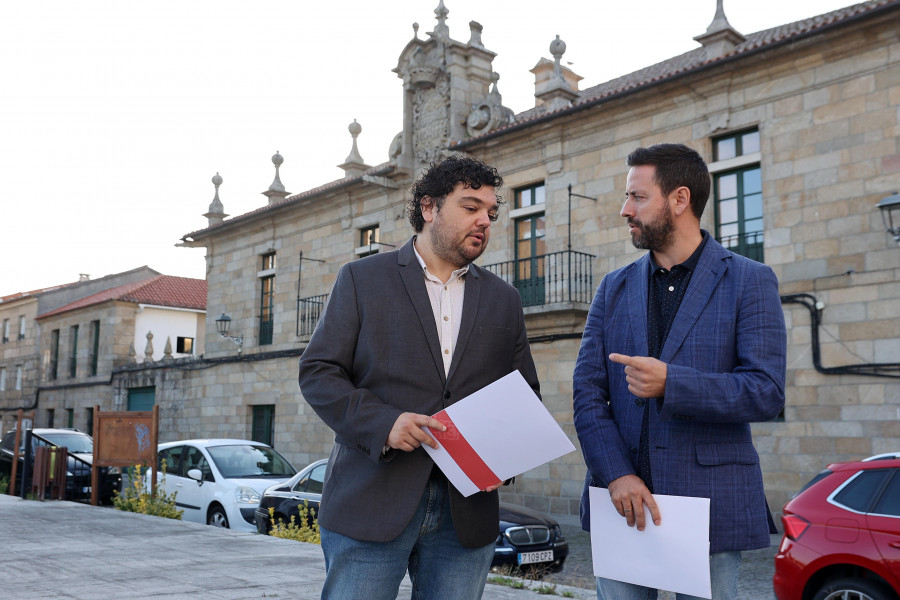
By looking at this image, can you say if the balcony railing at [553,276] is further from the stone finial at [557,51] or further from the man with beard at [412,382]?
the man with beard at [412,382]

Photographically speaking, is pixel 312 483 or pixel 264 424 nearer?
pixel 312 483

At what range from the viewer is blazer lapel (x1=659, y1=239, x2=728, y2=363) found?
2.42 meters

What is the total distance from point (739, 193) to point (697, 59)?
20.8 ft

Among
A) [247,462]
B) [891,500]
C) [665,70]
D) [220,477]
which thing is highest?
[665,70]

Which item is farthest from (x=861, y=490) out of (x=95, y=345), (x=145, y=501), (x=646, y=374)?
(x=95, y=345)

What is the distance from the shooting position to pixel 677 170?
255 cm

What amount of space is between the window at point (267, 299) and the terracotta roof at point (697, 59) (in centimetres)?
804

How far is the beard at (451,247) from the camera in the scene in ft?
9.16

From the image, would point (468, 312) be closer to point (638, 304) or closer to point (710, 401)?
point (638, 304)

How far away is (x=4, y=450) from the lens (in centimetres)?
1770

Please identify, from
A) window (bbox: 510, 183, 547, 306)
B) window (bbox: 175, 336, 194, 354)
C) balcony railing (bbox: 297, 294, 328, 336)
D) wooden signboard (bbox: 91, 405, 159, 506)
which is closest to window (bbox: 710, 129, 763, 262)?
window (bbox: 510, 183, 547, 306)

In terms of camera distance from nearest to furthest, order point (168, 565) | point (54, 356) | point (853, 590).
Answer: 1. point (853, 590)
2. point (168, 565)
3. point (54, 356)

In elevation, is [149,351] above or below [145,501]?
above

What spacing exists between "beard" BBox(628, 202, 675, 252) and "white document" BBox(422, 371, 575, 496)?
578 millimetres
